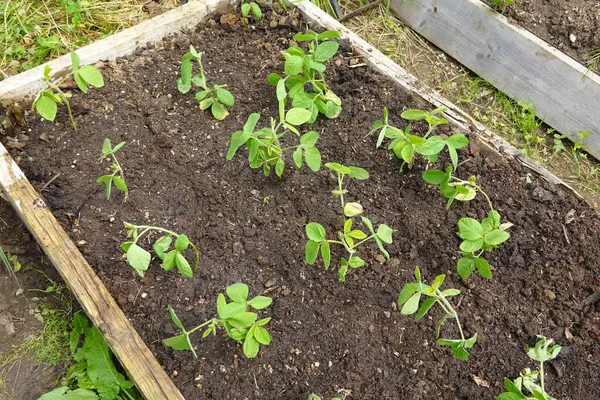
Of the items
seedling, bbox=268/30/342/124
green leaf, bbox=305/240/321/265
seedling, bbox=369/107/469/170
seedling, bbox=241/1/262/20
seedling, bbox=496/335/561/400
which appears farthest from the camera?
seedling, bbox=241/1/262/20

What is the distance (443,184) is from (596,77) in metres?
1.10

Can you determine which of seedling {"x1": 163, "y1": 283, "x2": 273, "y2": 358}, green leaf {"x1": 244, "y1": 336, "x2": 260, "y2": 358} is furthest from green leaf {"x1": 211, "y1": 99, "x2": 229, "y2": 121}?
green leaf {"x1": 244, "y1": 336, "x2": 260, "y2": 358}

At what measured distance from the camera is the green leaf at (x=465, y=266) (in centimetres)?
181

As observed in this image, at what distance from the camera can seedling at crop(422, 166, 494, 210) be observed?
1.97m

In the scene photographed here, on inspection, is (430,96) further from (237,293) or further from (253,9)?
(237,293)

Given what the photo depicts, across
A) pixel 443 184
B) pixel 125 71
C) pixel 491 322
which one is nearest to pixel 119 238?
pixel 125 71

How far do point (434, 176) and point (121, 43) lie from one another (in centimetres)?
146

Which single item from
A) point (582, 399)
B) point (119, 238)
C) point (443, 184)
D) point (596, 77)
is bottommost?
point (119, 238)

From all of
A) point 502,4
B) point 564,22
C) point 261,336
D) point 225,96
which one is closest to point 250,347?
point 261,336

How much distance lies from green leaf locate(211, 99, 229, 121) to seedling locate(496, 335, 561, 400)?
143 centimetres

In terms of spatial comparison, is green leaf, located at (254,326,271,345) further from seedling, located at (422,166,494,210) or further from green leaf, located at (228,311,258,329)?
seedling, located at (422,166,494,210)

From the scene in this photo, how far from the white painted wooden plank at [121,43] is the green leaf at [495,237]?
167 centimetres

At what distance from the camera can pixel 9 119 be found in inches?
86.2

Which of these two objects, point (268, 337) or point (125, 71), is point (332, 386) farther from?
point (125, 71)
